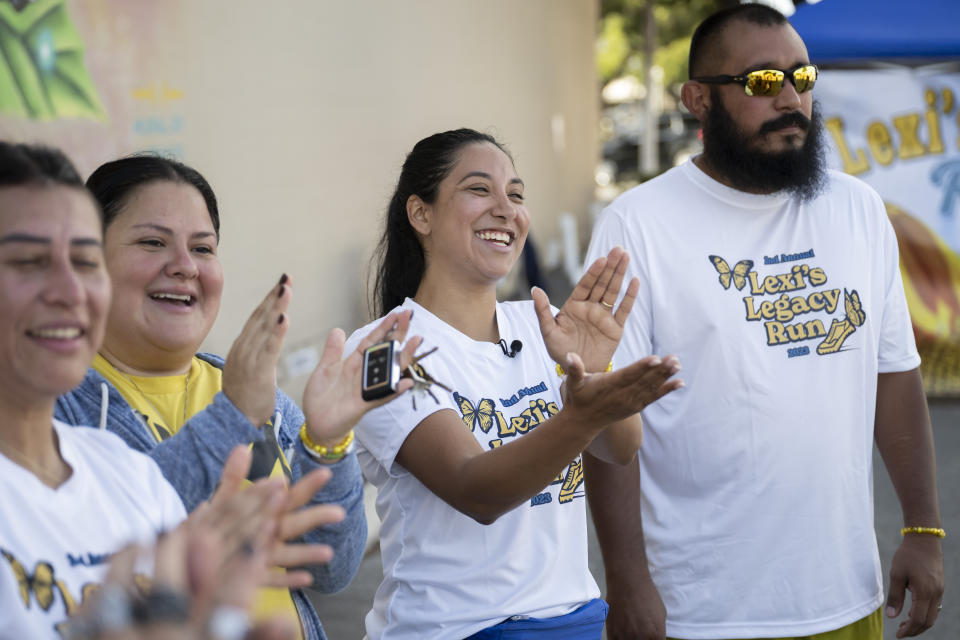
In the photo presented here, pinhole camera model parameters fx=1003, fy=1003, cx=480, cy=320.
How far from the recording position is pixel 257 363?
1938 mm

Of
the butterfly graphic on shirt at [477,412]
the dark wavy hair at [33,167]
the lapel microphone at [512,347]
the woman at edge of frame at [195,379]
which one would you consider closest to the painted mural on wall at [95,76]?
the woman at edge of frame at [195,379]

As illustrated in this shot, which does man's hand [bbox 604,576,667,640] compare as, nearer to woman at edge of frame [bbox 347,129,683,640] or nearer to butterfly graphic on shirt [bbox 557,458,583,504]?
woman at edge of frame [bbox 347,129,683,640]

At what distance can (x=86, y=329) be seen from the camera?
1.52 m

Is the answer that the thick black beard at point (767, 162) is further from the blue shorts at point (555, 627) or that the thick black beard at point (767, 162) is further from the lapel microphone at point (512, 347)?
the blue shorts at point (555, 627)

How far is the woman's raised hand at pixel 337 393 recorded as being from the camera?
6.32ft

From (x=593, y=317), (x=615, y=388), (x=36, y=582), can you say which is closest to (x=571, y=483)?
(x=593, y=317)

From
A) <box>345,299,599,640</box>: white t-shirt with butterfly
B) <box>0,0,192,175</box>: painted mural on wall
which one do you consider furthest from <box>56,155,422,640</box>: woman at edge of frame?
<box>0,0,192,175</box>: painted mural on wall

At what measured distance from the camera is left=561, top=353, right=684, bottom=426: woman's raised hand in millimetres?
1878

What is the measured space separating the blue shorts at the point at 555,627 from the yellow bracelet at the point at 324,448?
535 millimetres

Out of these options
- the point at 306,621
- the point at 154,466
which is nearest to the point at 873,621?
the point at 306,621

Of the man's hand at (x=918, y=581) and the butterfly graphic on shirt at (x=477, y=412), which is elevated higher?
the butterfly graphic on shirt at (x=477, y=412)

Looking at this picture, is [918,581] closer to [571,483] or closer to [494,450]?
[571,483]

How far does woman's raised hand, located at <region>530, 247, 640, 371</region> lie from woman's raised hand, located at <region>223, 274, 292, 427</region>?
59 centimetres

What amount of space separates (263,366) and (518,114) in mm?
10782
